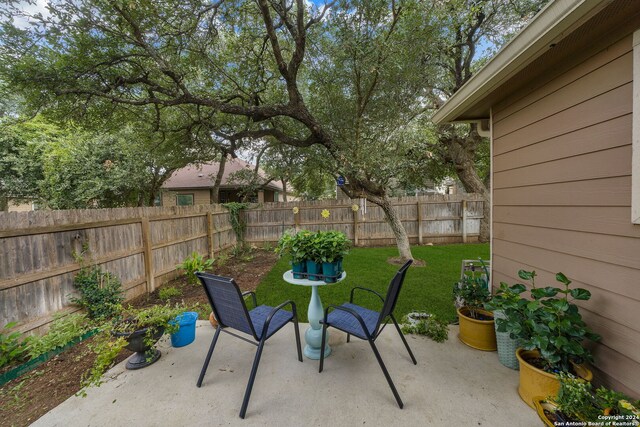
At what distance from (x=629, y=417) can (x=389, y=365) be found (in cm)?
133

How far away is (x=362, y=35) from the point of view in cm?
428

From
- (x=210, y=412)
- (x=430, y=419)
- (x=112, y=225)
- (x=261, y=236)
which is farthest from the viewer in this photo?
(x=261, y=236)

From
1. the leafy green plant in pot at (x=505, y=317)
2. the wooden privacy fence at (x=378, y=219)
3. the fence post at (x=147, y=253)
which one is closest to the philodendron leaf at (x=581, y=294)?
the leafy green plant in pot at (x=505, y=317)

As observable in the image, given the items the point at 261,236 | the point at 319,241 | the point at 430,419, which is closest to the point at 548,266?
the point at 430,419

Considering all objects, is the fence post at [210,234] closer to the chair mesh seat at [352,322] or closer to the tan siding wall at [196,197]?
the chair mesh seat at [352,322]

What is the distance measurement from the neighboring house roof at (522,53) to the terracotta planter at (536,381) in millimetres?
2046

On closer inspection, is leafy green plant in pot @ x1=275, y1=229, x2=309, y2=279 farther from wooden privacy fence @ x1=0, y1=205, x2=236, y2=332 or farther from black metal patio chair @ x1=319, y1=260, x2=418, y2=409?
wooden privacy fence @ x1=0, y1=205, x2=236, y2=332

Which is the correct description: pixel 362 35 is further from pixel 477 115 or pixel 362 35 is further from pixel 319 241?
pixel 319 241

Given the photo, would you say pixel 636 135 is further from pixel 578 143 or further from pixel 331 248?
pixel 331 248

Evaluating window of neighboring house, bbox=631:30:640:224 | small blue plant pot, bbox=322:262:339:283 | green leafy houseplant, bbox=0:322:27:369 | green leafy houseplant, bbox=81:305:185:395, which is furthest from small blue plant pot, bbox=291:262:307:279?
green leafy houseplant, bbox=0:322:27:369

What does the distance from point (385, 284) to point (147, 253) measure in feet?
12.6

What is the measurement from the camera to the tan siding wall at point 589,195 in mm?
1455

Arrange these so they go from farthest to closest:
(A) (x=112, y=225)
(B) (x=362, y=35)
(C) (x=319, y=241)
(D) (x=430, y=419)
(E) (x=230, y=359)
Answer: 1. (B) (x=362, y=35)
2. (A) (x=112, y=225)
3. (E) (x=230, y=359)
4. (C) (x=319, y=241)
5. (D) (x=430, y=419)

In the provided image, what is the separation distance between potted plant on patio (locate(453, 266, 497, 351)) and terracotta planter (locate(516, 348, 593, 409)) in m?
0.52
